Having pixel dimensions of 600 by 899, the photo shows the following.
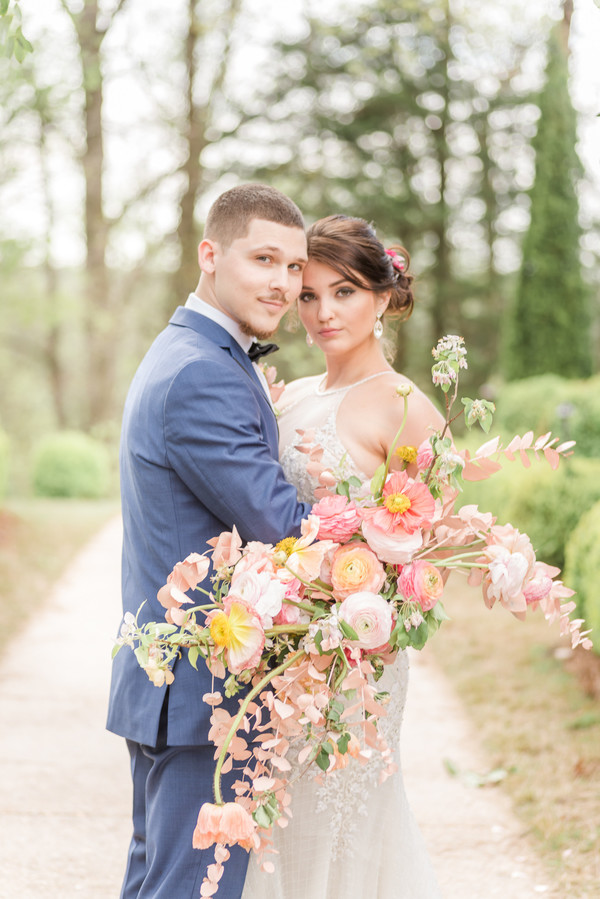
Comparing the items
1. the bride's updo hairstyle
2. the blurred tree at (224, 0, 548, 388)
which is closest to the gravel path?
the bride's updo hairstyle

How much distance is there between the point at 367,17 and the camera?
19125 millimetres

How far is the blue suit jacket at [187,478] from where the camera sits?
219 cm

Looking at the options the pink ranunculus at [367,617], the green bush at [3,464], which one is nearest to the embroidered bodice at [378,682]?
the pink ranunculus at [367,617]

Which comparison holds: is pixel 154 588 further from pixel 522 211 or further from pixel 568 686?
pixel 522 211

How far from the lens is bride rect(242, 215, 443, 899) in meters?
2.57

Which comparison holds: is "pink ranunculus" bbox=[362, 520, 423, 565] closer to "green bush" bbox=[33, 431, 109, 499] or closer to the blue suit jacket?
the blue suit jacket

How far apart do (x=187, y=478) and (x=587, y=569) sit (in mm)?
3330

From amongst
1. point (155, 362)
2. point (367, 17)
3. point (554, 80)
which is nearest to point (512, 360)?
point (554, 80)

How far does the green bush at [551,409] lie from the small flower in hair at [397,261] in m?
5.80

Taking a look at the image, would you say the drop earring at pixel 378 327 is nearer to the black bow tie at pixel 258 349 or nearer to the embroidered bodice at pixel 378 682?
the embroidered bodice at pixel 378 682

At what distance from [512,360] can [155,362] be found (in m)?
12.9

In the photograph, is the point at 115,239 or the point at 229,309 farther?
the point at 115,239

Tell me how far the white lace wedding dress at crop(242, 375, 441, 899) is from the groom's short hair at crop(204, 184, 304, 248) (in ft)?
2.21

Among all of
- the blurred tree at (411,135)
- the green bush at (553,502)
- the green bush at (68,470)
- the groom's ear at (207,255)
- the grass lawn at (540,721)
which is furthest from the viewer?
the blurred tree at (411,135)
